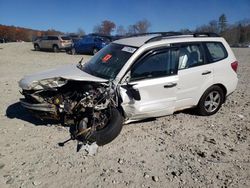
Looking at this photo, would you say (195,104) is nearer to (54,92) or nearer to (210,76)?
(210,76)

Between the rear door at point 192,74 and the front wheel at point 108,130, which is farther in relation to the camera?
the rear door at point 192,74

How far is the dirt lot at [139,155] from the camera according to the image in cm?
330

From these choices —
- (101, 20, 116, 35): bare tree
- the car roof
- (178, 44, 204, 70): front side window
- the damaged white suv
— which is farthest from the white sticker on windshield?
(101, 20, 116, 35): bare tree

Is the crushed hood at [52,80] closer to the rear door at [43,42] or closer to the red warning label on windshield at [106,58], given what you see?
the red warning label on windshield at [106,58]

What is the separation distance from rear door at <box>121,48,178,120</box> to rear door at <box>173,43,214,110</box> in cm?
17

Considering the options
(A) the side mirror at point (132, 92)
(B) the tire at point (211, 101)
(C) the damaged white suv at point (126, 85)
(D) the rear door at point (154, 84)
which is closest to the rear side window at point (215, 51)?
(C) the damaged white suv at point (126, 85)

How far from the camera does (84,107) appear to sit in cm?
427

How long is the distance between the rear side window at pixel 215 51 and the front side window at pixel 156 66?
0.96m

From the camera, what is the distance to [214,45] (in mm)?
5418

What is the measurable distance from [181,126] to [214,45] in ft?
6.40

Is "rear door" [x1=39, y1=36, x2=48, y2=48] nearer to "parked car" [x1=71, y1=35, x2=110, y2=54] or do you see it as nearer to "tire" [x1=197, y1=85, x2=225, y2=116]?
"parked car" [x1=71, y1=35, x2=110, y2=54]

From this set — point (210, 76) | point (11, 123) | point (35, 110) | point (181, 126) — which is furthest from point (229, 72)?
point (11, 123)

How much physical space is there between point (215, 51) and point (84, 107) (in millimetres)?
3107

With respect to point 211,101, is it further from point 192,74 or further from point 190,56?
point 190,56
